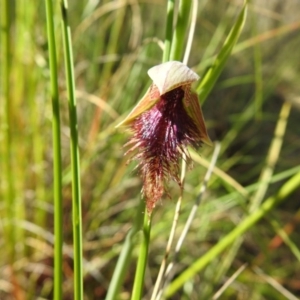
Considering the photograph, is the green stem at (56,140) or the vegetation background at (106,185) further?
the vegetation background at (106,185)

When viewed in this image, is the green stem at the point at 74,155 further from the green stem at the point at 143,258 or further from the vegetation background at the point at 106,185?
the vegetation background at the point at 106,185

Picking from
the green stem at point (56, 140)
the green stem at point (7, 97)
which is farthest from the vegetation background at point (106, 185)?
Result: the green stem at point (56, 140)

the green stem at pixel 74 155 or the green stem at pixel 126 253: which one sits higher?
the green stem at pixel 74 155

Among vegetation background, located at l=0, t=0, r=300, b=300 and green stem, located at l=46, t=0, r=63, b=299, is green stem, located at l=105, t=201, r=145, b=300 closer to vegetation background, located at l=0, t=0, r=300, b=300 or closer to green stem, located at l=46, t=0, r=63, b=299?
green stem, located at l=46, t=0, r=63, b=299

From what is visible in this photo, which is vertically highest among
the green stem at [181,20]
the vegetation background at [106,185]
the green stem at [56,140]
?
the green stem at [181,20]

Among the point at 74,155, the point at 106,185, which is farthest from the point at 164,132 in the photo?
the point at 106,185

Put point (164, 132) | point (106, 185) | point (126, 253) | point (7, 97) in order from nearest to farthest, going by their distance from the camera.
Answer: point (164, 132) < point (126, 253) < point (7, 97) < point (106, 185)

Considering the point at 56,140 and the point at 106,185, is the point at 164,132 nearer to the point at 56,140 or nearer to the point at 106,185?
the point at 56,140

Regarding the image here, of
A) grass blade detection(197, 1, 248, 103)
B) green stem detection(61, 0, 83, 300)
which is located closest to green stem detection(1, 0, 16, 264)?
green stem detection(61, 0, 83, 300)

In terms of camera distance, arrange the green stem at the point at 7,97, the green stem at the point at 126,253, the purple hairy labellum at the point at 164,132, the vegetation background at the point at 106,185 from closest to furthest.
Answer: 1. the purple hairy labellum at the point at 164,132
2. the green stem at the point at 126,253
3. the green stem at the point at 7,97
4. the vegetation background at the point at 106,185
